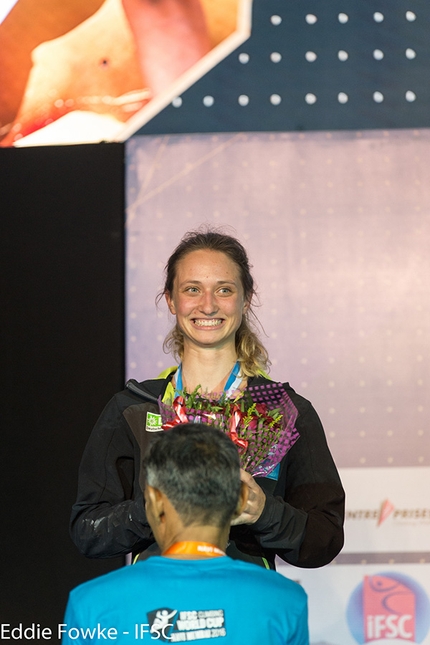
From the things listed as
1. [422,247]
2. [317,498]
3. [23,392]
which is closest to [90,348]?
[23,392]

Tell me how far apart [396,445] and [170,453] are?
2.36 meters

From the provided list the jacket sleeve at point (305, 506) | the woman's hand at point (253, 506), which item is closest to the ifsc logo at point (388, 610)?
the jacket sleeve at point (305, 506)

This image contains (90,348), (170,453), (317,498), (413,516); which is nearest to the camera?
(170,453)

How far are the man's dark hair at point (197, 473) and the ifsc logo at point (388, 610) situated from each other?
2301mm

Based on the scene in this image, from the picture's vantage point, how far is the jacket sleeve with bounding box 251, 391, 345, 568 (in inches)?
75.4

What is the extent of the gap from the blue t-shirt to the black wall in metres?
2.34

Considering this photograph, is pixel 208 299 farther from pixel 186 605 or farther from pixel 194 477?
pixel 186 605

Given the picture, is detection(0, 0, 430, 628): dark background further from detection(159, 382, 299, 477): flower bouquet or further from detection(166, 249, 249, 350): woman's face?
detection(159, 382, 299, 477): flower bouquet

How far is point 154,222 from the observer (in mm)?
3814

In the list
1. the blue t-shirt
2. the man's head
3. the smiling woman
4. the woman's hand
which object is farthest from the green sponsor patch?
the blue t-shirt

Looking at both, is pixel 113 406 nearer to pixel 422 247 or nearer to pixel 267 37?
pixel 422 247

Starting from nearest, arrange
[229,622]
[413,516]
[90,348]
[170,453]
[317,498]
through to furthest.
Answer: [229,622], [170,453], [317,498], [413,516], [90,348]

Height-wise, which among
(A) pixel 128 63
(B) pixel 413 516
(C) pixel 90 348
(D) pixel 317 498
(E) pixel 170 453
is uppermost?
(A) pixel 128 63

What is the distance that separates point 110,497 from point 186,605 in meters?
0.76
